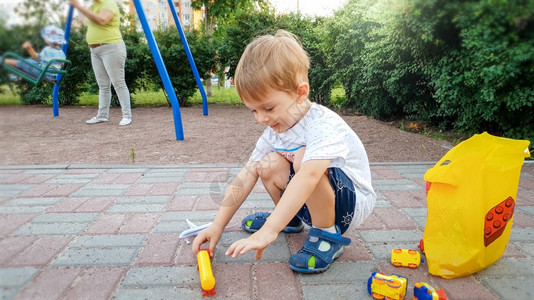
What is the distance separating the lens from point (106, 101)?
181 inches

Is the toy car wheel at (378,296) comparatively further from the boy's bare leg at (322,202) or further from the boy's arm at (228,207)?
the boy's arm at (228,207)

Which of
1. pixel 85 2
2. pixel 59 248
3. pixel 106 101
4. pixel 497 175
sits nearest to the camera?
pixel 85 2

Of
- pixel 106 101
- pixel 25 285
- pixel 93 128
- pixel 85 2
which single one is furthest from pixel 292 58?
pixel 93 128

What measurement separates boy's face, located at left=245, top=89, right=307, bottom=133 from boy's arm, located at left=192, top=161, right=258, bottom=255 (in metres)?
0.32

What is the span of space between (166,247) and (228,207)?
39 cm

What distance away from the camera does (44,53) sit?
2.70 feet

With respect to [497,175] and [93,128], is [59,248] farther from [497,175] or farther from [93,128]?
[93,128]

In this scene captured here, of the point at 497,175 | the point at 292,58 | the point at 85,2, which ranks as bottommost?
the point at 497,175

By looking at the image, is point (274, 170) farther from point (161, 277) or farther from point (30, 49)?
point (30, 49)

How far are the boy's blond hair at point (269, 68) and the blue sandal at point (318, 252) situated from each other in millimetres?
635

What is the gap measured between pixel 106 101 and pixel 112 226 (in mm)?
3087

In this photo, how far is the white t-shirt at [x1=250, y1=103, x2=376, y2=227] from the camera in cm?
137

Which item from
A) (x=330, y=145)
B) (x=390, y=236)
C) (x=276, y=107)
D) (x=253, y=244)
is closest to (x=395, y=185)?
(x=390, y=236)

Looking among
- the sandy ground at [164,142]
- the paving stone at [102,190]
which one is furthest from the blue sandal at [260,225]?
the sandy ground at [164,142]
